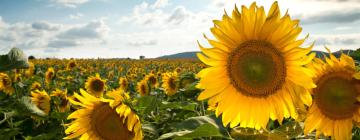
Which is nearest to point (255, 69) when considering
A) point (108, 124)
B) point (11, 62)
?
point (108, 124)

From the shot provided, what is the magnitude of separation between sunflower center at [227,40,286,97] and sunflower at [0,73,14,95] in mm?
7824

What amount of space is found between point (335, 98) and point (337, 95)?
3 cm

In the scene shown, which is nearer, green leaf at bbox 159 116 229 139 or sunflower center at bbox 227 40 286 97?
green leaf at bbox 159 116 229 139

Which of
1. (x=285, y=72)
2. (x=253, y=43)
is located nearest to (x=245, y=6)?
(x=253, y=43)

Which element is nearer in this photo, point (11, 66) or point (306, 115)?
point (11, 66)

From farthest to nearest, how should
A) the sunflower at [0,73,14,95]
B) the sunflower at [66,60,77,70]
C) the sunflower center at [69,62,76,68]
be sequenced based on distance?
the sunflower center at [69,62,76,68]
the sunflower at [66,60,77,70]
the sunflower at [0,73,14,95]

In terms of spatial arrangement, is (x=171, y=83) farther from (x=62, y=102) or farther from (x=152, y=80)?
(x=62, y=102)

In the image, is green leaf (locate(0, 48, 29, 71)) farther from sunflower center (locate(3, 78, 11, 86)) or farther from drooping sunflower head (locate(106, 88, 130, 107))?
sunflower center (locate(3, 78, 11, 86))

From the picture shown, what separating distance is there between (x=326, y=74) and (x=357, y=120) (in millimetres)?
380

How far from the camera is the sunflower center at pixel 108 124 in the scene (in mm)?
3301

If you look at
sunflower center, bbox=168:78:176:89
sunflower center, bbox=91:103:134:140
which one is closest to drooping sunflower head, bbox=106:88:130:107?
sunflower center, bbox=91:103:134:140

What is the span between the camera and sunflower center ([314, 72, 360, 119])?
3143 mm

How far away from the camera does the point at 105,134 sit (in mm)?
3482

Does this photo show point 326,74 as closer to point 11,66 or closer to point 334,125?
point 334,125
